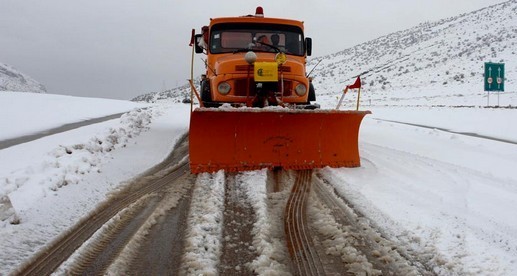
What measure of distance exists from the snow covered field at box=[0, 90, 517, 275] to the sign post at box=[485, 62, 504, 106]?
11.3 m

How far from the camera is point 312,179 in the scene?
4.94 m

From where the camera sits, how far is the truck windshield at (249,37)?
7348 millimetres

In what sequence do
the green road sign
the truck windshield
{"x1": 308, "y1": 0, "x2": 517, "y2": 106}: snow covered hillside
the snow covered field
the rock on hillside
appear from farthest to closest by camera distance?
1. the rock on hillside
2. {"x1": 308, "y1": 0, "x2": 517, "y2": 106}: snow covered hillside
3. the green road sign
4. the truck windshield
5. the snow covered field

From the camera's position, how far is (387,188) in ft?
14.6

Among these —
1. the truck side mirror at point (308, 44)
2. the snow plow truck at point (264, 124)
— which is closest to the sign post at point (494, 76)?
the truck side mirror at point (308, 44)

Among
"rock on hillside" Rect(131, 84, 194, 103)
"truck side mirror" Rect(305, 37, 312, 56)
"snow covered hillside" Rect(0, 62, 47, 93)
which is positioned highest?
"snow covered hillside" Rect(0, 62, 47, 93)

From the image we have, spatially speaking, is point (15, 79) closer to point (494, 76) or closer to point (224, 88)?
point (494, 76)

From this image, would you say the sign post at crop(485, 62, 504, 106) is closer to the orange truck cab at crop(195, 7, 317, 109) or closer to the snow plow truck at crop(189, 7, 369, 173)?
the orange truck cab at crop(195, 7, 317, 109)

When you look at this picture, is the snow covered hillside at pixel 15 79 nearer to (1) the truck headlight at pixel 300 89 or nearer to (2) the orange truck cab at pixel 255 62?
(2) the orange truck cab at pixel 255 62

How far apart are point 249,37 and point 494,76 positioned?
619 inches

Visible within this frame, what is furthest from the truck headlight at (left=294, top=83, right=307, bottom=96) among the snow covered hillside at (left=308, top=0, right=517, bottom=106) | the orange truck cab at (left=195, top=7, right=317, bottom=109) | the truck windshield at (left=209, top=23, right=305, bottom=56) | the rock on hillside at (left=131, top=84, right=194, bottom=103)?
the rock on hillside at (left=131, top=84, right=194, bottom=103)

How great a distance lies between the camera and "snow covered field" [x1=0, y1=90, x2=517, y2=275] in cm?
284

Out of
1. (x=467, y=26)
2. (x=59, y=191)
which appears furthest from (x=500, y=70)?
(x=467, y=26)

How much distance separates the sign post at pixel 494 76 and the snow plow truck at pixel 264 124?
15.1 metres
